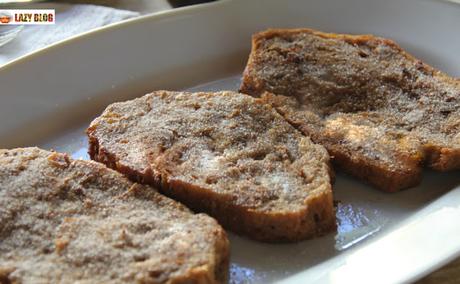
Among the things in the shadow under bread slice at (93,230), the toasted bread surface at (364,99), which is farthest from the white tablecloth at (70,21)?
the shadow under bread slice at (93,230)

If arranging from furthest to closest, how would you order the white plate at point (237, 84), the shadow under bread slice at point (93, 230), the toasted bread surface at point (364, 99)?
1. the toasted bread surface at point (364, 99)
2. the white plate at point (237, 84)
3. the shadow under bread slice at point (93, 230)

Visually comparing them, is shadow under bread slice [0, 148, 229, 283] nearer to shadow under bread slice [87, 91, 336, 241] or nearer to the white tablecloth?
shadow under bread slice [87, 91, 336, 241]

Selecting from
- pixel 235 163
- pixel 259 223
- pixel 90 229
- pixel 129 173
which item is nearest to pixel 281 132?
pixel 235 163

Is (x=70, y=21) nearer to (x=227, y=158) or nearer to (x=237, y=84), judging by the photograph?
(x=237, y=84)

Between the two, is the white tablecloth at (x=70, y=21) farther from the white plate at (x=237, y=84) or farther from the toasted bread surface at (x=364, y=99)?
the toasted bread surface at (x=364, y=99)

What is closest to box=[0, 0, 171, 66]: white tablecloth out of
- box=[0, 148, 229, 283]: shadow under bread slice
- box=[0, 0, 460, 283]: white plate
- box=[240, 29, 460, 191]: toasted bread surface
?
box=[0, 0, 460, 283]: white plate
